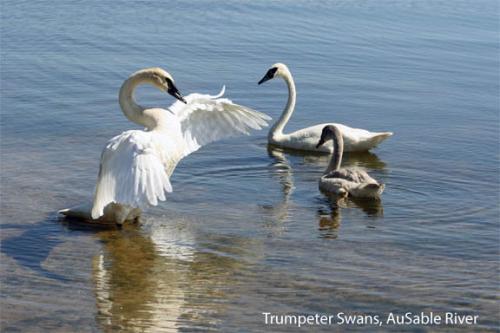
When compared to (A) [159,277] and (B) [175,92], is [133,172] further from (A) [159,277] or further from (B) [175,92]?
(B) [175,92]

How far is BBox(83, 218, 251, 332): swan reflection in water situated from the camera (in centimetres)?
764

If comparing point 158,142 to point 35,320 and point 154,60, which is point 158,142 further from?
point 154,60

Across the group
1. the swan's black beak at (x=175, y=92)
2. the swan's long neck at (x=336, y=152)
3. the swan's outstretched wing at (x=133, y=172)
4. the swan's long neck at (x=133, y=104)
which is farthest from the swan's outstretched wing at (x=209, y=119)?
the swan's outstretched wing at (x=133, y=172)

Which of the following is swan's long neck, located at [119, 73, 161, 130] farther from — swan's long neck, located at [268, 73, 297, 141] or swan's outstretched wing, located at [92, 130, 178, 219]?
swan's long neck, located at [268, 73, 297, 141]

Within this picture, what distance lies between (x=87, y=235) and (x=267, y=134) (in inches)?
180

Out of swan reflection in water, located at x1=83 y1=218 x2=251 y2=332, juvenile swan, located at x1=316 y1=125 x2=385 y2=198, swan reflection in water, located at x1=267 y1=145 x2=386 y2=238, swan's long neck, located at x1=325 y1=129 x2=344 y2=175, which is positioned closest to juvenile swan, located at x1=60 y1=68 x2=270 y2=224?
swan reflection in water, located at x1=83 y1=218 x2=251 y2=332

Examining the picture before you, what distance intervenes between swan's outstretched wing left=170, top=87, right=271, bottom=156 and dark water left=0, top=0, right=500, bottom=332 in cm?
49

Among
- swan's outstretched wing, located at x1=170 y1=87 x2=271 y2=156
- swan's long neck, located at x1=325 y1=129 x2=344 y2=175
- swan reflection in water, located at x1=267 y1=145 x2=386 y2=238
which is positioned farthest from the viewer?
swan's long neck, located at x1=325 y1=129 x2=344 y2=175

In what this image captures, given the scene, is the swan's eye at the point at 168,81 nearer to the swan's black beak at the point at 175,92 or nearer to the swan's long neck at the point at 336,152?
the swan's black beak at the point at 175,92

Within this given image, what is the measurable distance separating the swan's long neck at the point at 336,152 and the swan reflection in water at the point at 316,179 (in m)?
0.23

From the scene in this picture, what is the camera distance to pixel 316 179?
461 inches

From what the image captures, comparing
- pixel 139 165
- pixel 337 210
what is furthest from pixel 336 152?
pixel 139 165

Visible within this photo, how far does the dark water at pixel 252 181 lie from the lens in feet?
26.6

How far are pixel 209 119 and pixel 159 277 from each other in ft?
10.1
